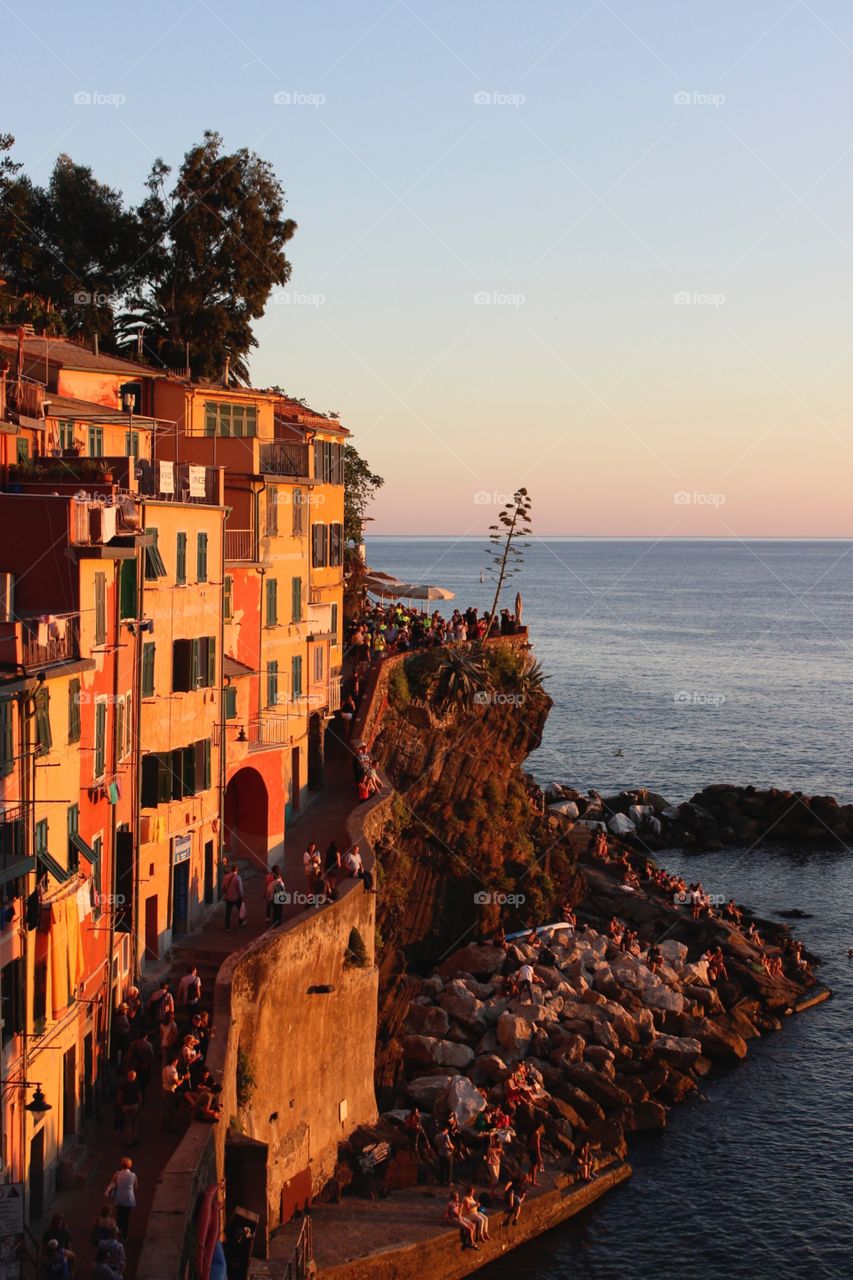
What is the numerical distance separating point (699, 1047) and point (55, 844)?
1091 inches

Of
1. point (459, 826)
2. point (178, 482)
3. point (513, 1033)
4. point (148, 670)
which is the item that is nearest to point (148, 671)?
point (148, 670)

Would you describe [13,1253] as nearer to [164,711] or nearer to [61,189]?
[164,711]

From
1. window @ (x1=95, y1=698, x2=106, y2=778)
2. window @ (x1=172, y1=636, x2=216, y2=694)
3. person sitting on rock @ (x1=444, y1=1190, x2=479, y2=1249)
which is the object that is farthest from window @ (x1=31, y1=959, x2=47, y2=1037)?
person sitting on rock @ (x1=444, y1=1190, x2=479, y2=1249)

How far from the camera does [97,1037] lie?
1130 inches

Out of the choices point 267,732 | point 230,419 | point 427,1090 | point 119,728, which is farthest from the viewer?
point 230,419

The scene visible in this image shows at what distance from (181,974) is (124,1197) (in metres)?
9.42

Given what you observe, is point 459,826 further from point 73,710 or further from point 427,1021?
point 73,710

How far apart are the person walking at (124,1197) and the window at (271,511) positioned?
2324 centimetres

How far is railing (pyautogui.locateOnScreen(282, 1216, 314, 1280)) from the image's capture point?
29078 millimetres

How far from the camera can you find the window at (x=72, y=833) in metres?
26.8

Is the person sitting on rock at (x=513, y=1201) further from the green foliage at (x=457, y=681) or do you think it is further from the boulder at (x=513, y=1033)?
the green foliage at (x=457, y=681)

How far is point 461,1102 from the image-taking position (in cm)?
3962

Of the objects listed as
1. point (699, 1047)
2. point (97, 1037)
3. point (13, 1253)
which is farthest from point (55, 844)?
point (699, 1047)

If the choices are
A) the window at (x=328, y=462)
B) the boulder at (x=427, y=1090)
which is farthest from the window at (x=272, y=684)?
the boulder at (x=427, y=1090)
